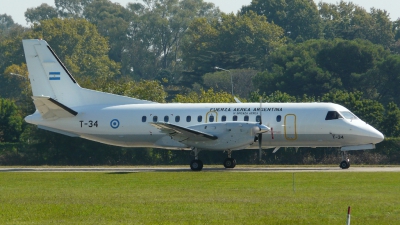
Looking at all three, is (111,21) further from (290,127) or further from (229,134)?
(229,134)

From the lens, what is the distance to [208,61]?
3750 inches

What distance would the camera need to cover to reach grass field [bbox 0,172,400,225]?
1794 cm

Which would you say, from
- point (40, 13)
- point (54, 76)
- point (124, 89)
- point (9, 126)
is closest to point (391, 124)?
point (124, 89)

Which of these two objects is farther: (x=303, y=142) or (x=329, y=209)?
(x=303, y=142)

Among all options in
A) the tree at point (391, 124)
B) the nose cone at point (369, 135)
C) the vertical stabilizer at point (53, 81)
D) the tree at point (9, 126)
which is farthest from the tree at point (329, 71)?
the vertical stabilizer at point (53, 81)

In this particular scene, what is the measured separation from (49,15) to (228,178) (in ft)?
445

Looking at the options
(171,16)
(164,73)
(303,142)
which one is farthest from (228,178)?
(171,16)

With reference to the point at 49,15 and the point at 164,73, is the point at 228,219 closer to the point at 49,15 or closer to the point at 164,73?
the point at 164,73

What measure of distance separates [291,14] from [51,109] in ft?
305

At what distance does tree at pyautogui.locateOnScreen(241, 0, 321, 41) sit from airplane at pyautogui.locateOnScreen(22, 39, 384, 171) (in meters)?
87.7

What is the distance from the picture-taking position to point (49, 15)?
158m

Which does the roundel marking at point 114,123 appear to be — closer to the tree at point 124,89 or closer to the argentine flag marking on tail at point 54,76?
the argentine flag marking on tail at point 54,76

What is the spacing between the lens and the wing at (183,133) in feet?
105

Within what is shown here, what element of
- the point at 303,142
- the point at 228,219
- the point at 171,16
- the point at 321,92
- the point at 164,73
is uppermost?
the point at 171,16
